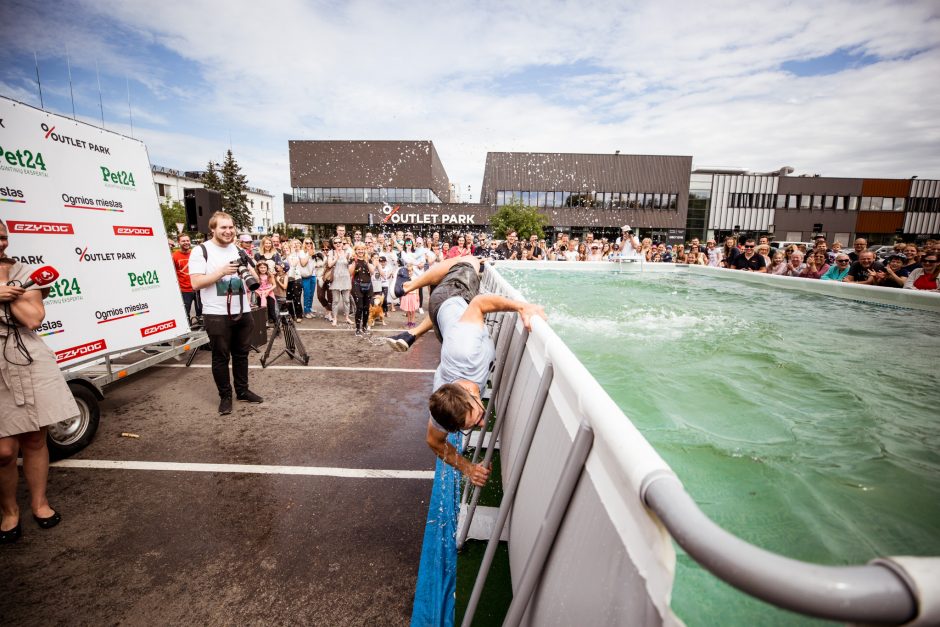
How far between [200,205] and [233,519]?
18.7 feet

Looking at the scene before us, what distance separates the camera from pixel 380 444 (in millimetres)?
4266

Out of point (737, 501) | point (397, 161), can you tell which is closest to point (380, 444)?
point (737, 501)

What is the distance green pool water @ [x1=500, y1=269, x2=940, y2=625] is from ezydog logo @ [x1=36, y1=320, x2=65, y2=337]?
5621mm

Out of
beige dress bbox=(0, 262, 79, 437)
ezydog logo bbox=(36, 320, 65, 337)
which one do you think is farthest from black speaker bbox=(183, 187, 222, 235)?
beige dress bbox=(0, 262, 79, 437)

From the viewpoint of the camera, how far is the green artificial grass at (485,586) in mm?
2318

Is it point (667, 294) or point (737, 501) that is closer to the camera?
point (737, 501)

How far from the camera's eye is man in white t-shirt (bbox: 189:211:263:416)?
469 centimetres

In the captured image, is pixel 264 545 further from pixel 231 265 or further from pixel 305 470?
pixel 231 265

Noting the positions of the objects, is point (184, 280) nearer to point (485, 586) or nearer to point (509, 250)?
point (485, 586)

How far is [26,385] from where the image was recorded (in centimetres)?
288

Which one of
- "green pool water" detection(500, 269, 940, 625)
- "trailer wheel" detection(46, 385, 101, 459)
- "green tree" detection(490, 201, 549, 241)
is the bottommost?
"trailer wheel" detection(46, 385, 101, 459)

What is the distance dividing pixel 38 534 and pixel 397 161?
47725mm

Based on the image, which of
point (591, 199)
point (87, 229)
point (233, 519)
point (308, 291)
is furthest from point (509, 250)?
point (591, 199)

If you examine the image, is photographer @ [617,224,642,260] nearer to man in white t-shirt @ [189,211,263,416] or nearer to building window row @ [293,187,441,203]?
man in white t-shirt @ [189,211,263,416]
